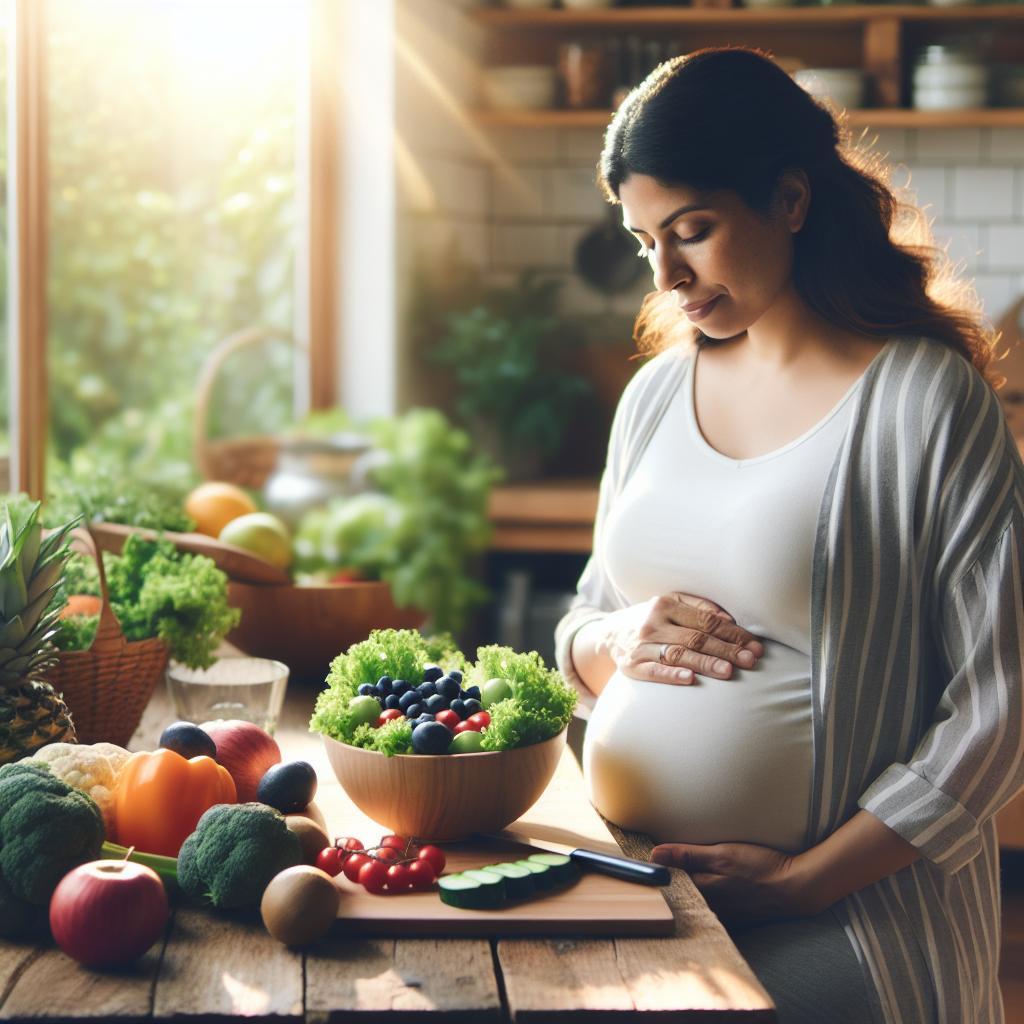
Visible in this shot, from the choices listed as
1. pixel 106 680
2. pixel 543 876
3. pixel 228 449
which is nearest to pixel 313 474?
pixel 228 449

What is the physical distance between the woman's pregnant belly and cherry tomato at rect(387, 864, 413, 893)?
1.20 ft

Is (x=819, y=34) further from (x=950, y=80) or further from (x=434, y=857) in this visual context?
(x=434, y=857)

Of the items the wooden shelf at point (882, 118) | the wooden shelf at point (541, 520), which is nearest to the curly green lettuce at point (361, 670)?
the wooden shelf at point (541, 520)

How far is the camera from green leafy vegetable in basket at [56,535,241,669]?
1750 millimetres

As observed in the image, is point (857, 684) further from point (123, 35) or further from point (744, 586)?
point (123, 35)

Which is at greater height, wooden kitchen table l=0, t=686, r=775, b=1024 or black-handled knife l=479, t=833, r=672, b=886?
black-handled knife l=479, t=833, r=672, b=886

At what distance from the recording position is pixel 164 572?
1849mm

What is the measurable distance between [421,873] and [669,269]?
2.35 feet

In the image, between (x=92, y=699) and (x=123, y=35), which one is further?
(x=123, y=35)

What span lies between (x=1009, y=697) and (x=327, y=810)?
0.73 meters

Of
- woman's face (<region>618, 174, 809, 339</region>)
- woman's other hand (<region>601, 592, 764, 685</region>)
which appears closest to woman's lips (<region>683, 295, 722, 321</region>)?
woman's face (<region>618, 174, 809, 339</region>)

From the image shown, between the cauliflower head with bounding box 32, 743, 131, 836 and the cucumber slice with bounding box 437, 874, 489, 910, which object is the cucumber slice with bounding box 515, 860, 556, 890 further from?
→ the cauliflower head with bounding box 32, 743, 131, 836

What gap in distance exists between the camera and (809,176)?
61.7 inches

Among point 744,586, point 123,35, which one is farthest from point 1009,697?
point 123,35
